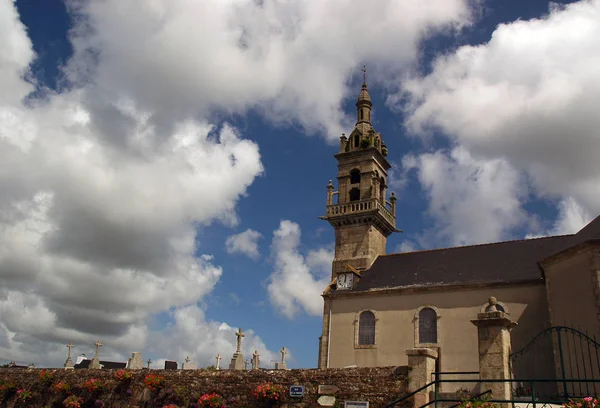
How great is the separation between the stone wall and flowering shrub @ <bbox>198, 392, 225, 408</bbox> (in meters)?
0.21

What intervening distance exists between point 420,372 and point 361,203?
21.0 metres

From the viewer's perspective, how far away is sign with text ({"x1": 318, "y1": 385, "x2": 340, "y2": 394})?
1214 centimetres

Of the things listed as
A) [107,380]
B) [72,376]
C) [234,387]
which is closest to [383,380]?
[234,387]

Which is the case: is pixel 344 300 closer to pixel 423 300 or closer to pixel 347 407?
pixel 423 300

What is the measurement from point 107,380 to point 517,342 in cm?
1598

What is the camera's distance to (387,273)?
27219 millimetres

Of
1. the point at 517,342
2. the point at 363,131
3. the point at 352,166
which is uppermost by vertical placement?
the point at 363,131

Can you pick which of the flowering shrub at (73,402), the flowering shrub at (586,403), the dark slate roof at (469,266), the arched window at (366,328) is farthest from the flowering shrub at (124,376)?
the dark slate roof at (469,266)

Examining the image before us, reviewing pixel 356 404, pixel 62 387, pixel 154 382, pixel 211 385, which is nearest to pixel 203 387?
pixel 211 385

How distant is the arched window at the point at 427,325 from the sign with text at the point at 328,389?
38.4 ft

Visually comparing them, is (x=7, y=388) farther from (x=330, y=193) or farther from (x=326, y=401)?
(x=330, y=193)

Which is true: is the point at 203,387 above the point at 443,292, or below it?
below

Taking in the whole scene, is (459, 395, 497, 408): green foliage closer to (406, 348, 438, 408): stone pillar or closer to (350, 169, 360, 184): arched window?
(406, 348, 438, 408): stone pillar

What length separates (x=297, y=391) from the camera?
498 inches
